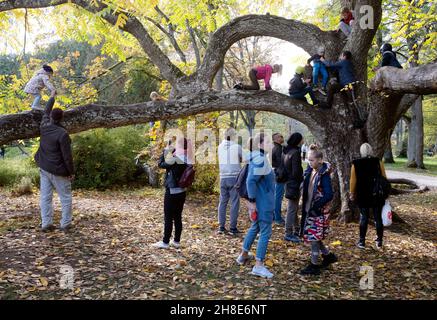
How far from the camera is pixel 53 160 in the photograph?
680 cm

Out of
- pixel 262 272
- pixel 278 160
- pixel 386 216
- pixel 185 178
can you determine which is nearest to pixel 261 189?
pixel 262 272

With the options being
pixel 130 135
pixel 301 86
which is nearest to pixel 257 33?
pixel 301 86

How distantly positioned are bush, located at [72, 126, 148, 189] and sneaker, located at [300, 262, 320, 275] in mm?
9787

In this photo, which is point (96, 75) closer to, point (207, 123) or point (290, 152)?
point (207, 123)

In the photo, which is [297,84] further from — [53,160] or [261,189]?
[53,160]

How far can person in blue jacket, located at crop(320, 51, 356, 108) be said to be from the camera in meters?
8.49

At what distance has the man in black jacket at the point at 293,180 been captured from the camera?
7223 mm

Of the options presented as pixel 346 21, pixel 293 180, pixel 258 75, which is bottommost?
pixel 293 180

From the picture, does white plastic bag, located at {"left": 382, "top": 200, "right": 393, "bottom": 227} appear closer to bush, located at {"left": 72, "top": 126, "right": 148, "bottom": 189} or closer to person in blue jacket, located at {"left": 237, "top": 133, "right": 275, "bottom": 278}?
person in blue jacket, located at {"left": 237, "top": 133, "right": 275, "bottom": 278}

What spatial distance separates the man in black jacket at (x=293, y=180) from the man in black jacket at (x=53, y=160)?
3962 millimetres

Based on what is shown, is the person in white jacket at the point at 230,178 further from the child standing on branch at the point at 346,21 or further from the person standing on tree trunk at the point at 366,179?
the child standing on branch at the point at 346,21

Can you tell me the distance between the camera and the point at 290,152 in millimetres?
7406

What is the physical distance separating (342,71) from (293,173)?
2900 millimetres

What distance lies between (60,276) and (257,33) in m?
6.67
